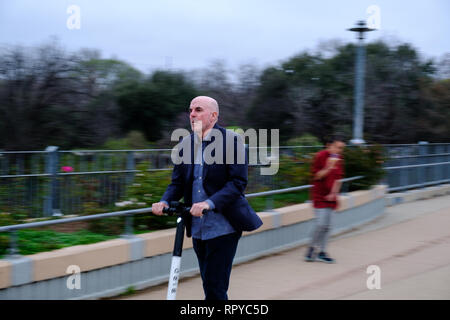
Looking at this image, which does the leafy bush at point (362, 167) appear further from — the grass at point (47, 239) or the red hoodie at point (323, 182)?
the grass at point (47, 239)

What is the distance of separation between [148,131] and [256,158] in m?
12.4

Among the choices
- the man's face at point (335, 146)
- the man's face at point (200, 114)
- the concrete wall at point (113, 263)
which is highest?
the man's face at point (200, 114)

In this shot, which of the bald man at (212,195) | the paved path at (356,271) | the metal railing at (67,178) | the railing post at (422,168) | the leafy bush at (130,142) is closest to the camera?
the bald man at (212,195)

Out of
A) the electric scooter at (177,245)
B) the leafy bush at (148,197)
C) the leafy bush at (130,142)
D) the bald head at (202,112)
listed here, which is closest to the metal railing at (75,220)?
the leafy bush at (148,197)

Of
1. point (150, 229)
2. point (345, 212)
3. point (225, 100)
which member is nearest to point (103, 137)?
point (225, 100)

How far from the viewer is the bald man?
4.11m

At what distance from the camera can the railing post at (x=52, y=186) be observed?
8602 millimetres

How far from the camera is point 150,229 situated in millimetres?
6539

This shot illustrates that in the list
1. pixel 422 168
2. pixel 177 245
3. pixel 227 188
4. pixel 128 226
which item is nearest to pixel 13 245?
pixel 128 226

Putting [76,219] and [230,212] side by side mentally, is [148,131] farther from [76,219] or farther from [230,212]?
[230,212]

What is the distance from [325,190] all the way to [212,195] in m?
3.53

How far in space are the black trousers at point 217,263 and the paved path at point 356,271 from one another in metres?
1.62
